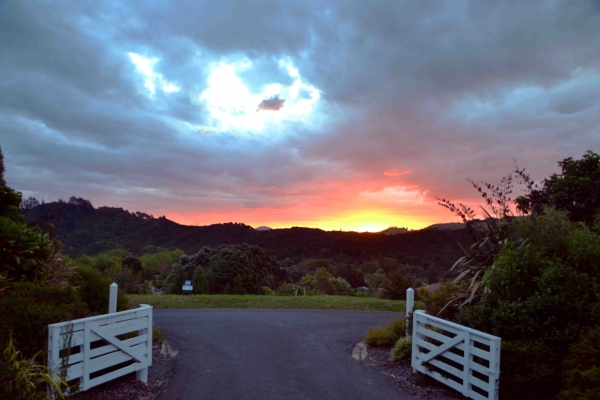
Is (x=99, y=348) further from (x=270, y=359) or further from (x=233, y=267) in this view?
(x=233, y=267)

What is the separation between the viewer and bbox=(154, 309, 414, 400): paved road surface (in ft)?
23.8

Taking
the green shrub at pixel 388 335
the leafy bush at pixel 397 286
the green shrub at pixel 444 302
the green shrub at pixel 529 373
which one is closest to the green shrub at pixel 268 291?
the leafy bush at pixel 397 286

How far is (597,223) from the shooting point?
8.55 metres

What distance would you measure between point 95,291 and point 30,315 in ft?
12.7

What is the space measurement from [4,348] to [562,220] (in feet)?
28.2

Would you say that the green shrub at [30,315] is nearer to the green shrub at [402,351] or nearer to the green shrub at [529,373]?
the green shrub at [402,351]

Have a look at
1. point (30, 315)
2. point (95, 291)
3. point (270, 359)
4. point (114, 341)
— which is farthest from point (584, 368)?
point (95, 291)

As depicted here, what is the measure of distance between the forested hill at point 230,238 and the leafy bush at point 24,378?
164ft

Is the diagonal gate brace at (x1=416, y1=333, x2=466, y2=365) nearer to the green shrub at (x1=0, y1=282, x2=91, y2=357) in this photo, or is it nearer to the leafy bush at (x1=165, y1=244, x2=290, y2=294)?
the green shrub at (x1=0, y1=282, x2=91, y2=357)

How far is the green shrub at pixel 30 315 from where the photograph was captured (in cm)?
618

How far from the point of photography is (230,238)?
62.1m

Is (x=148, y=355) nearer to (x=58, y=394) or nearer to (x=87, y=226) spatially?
(x=58, y=394)

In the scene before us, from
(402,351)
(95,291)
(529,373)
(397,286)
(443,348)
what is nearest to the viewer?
(529,373)

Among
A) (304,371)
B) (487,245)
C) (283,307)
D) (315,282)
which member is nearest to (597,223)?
(487,245)
